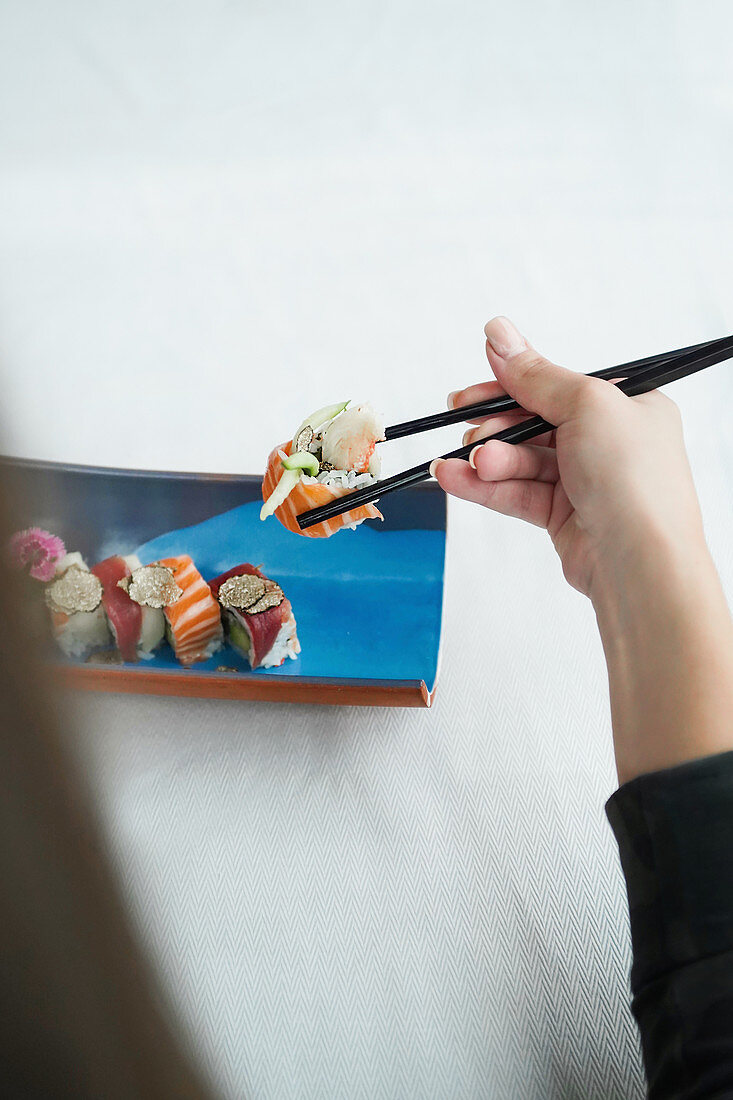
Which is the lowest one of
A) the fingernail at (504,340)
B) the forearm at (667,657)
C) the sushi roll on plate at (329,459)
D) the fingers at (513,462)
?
the forearm at (667,657)

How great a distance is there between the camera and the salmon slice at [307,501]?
28.0 inches

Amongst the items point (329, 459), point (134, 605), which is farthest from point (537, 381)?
point (134, 605)

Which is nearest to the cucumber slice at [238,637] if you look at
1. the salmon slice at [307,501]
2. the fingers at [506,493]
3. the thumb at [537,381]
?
the salmon slice at [307,501]

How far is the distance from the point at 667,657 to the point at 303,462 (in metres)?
0.34

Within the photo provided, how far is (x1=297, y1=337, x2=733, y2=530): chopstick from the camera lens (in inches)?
23.3

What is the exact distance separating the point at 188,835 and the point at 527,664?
1.25ft

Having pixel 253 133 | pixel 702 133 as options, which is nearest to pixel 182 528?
pixel 253 133

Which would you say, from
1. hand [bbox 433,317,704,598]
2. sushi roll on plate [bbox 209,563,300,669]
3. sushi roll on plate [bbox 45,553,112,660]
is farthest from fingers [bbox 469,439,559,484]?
sushi roll on plate [bbox 45,553,112,660]

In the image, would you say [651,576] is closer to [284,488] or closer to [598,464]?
[598,464]

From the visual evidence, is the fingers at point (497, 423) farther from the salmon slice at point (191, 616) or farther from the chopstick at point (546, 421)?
the salmon slice at point (191, 616)

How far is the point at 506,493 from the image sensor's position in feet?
2.46

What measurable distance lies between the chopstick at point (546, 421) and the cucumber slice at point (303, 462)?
1.3 inches

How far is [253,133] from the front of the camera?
152cm

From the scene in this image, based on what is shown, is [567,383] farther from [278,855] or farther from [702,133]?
[702,133]
